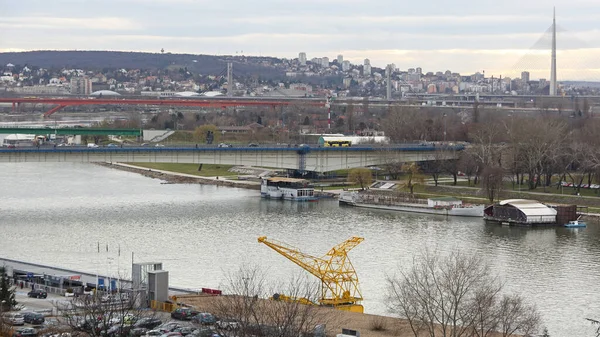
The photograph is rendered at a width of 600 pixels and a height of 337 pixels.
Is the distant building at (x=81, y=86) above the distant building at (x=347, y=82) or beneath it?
beneath

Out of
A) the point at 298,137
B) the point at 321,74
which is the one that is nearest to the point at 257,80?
the point at 321,74

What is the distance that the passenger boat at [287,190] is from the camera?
2559 centimetres

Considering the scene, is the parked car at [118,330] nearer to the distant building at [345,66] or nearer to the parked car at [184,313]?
the parked car at [184,313]

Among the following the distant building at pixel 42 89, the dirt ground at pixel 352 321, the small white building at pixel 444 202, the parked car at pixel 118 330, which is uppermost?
the distant building at pixel 42 89

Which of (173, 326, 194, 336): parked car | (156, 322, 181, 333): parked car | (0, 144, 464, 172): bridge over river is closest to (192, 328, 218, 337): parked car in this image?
(173, 326, 194, 336): parked car

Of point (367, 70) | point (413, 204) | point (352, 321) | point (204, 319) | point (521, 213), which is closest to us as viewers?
point (204, 319)

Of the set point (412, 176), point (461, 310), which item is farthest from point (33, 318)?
point (412, 176)

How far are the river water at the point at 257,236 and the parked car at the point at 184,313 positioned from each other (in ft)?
7.92

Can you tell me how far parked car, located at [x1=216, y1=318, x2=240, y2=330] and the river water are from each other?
2.83 metres

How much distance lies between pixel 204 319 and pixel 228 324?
1021 mm

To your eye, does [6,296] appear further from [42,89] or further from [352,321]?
[42,89]

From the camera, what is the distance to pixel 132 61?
406 feet

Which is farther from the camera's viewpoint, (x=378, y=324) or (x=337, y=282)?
(x=337, y=282)

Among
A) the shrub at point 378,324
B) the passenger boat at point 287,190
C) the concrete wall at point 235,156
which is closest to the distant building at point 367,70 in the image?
the concrete wall at point 235,156
